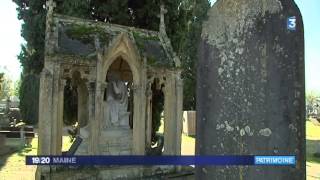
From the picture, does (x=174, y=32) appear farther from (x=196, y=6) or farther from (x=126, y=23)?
(x=196, y=6)

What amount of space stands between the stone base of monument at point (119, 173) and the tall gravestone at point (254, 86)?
8.49 m

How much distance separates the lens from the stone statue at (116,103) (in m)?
12.2

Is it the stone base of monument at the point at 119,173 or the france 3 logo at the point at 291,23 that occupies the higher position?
the france 3 logo at the point at 291,23

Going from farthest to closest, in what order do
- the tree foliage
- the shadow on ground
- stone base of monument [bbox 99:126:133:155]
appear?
the shadow on ground → the tree foliage → stone base of monument [bbox 99:126:133:155]

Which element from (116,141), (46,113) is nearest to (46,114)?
(46,113)

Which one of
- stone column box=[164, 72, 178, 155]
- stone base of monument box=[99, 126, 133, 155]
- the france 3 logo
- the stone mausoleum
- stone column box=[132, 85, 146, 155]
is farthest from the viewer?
stone column box=[164, 72, 178, 155]

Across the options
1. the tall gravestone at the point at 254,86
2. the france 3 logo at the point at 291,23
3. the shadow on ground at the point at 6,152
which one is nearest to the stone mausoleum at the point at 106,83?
the shadow on ground at the point at 6,152

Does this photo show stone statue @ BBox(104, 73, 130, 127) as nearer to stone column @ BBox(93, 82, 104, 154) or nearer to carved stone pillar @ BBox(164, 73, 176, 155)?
stone column @ BBox(93, 82, 104, 154)

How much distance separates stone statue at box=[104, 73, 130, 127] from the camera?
40.0 feet

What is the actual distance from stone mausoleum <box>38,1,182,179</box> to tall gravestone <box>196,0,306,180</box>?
8.53 m

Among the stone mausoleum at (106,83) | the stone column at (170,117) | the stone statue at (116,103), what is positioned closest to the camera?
the stone mausoleum at (106,83)

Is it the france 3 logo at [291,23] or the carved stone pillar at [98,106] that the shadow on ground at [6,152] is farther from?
the france 3 logo at [291,23]

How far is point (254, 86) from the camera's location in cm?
235

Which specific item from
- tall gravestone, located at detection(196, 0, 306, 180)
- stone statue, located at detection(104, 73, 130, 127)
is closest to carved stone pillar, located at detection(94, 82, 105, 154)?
stone statue, located at detection(104, 73, 130, 127)
